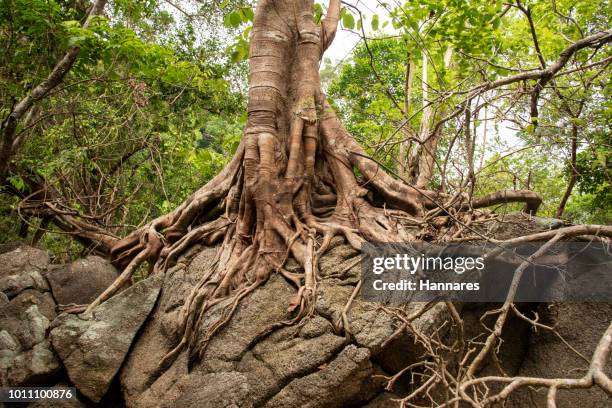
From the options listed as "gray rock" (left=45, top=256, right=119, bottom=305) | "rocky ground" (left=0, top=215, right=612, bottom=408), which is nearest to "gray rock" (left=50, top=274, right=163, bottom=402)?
"rocky ground" (left=0, top=215, right=612, bottom=408)

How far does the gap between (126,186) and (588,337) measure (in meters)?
7.37

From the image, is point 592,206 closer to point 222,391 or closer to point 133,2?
point 222,391

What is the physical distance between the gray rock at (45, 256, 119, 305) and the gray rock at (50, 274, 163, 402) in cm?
87

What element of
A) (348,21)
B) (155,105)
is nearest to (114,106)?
(155,105)

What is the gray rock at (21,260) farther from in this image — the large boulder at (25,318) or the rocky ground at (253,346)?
the rocky ground at (253,346)

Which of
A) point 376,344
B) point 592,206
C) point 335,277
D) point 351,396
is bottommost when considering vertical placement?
point 351,396

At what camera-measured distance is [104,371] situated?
4.83m

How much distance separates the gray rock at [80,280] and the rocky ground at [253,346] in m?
0.15

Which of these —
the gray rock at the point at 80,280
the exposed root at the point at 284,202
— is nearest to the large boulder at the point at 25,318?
the gray rock at the point at 80,280

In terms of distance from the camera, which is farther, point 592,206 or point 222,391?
point 592,206

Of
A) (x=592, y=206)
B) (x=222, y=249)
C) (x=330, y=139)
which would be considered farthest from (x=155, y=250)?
(x=592, y=206)

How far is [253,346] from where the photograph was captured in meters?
4.40

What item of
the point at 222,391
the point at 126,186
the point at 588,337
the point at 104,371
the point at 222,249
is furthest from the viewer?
the point at 126,186

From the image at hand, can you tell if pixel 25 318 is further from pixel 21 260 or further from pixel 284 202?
pixel 284 202
